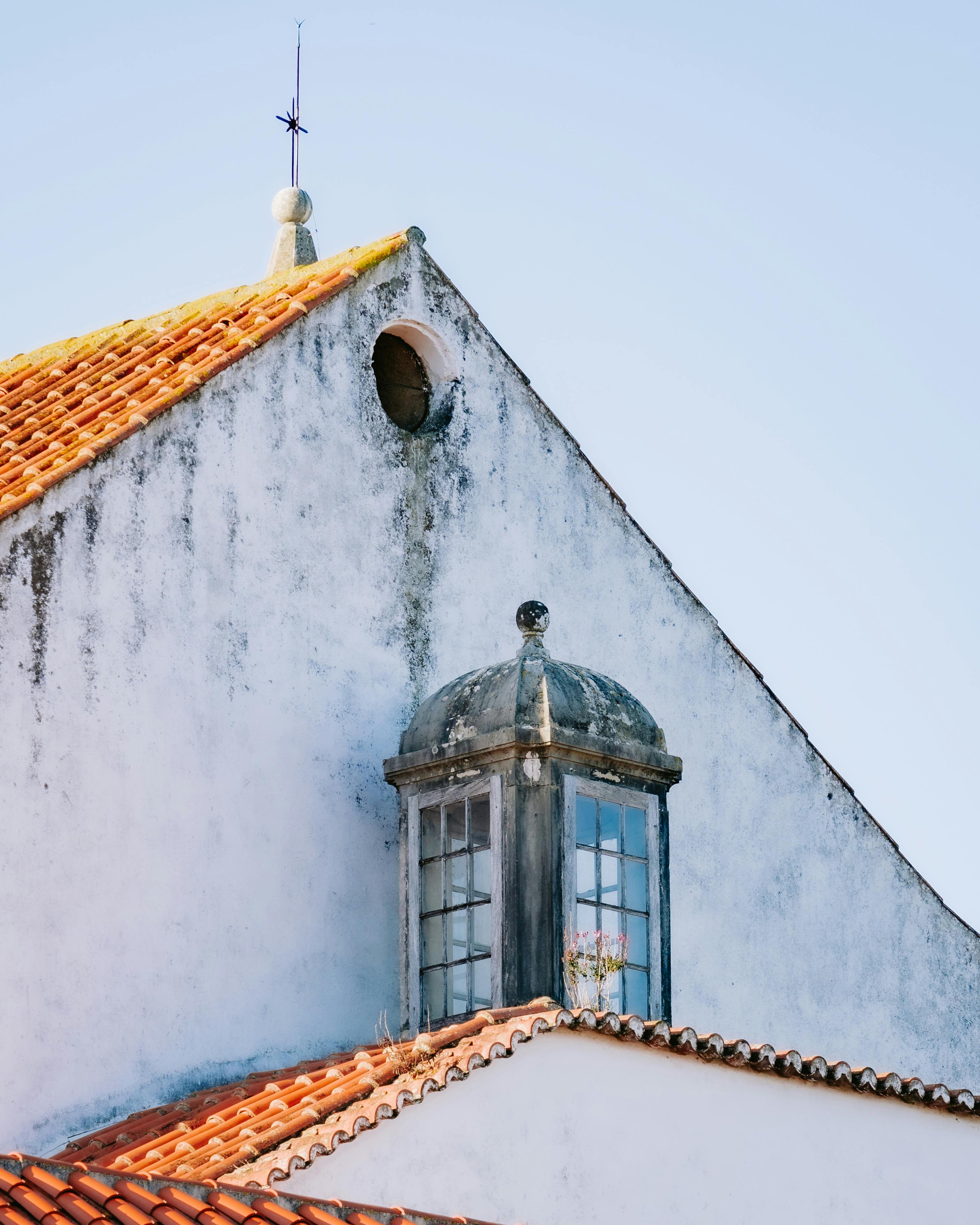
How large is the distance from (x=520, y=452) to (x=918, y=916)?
4554mm

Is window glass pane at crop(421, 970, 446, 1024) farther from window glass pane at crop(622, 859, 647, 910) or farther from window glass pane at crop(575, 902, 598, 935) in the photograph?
window glass pane at crop(622, 859, 647, 910)

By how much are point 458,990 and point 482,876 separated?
0.64 metres

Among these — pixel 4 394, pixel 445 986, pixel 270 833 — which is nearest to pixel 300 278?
pixel 4 394

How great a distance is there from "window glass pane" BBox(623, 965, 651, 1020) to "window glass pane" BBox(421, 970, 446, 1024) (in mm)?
1027

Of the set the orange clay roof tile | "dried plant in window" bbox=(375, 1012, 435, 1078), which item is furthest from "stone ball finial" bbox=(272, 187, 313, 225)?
"dried plant in window" bbox=(375, 1012, 435, 1078)

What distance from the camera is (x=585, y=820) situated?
11.4 m

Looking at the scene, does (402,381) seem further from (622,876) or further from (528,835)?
(622,876)

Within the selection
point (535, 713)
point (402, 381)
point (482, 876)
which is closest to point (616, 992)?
point (482, 876)

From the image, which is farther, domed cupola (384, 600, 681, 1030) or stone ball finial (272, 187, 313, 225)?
stone ball finial (272, 187, 313, 225)

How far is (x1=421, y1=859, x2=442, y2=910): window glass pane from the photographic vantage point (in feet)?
37.8

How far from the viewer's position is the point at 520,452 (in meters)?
13.4

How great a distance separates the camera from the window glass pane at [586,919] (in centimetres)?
1118

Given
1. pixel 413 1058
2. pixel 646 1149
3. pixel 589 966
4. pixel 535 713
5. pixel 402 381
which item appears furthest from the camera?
pixel 402 381

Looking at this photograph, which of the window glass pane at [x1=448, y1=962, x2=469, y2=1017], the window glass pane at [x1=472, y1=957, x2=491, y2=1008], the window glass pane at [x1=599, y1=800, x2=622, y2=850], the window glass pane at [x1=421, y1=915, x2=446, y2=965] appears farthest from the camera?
the window glass pane at [x1=599, y1=800, x2=622, y2=850]
